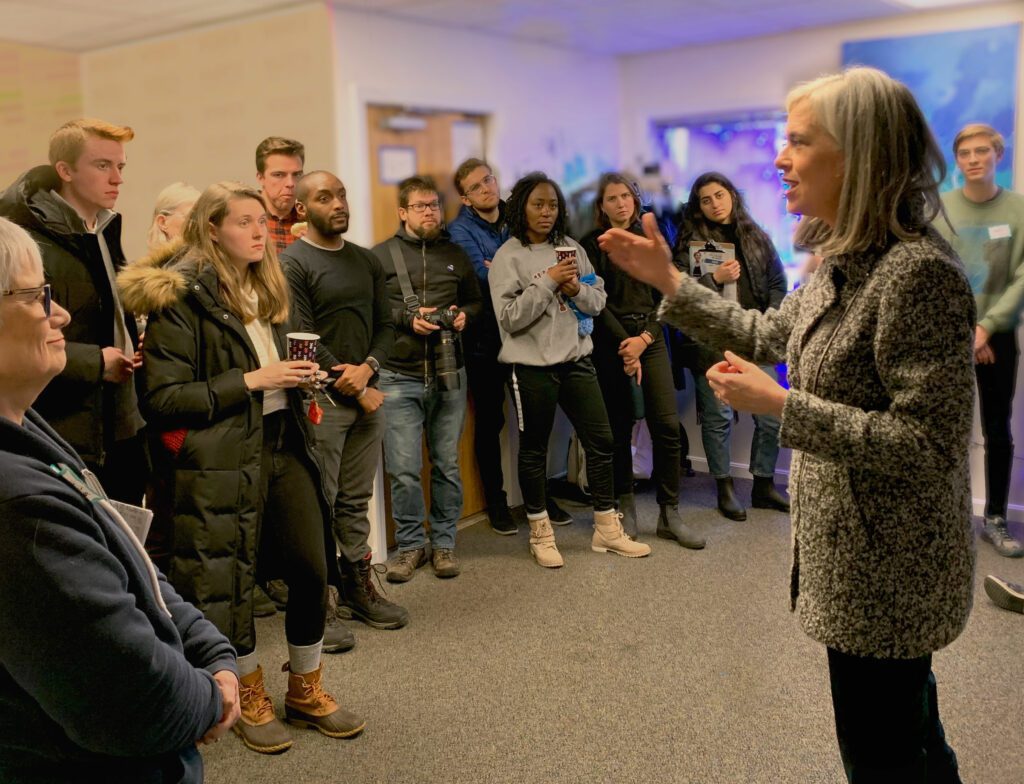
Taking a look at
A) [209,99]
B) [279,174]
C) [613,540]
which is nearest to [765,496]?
[613,540]

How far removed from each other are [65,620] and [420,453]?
2.80m

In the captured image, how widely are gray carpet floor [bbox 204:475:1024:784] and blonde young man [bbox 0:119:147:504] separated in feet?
2.93

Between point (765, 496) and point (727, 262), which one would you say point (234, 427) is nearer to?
point (727, 262)

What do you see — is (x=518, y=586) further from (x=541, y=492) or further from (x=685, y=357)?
(x=685, y=357)

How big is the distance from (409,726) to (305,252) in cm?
159

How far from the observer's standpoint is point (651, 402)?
421cm

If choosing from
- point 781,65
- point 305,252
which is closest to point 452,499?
point 305,252

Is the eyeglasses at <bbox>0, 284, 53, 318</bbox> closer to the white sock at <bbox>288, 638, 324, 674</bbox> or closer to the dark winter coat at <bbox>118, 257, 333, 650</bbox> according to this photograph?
the dark winter coat at <bbox>118, 257, 333, 650</bbox>

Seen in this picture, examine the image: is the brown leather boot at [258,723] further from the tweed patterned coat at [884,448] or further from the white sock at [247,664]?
the tweed patterned coat at [884,448]

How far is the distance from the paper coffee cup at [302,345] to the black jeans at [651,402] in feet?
6.36

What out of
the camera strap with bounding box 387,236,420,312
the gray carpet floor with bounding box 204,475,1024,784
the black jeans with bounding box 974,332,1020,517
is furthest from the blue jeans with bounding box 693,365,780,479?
the camera strap with bounding box 387,236,420,312

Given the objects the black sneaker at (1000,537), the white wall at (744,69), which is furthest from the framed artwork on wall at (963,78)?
the black sneaker at (1000,537)

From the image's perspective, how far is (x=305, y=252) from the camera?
10.9 feet

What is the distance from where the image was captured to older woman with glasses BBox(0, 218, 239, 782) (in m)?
1.04
